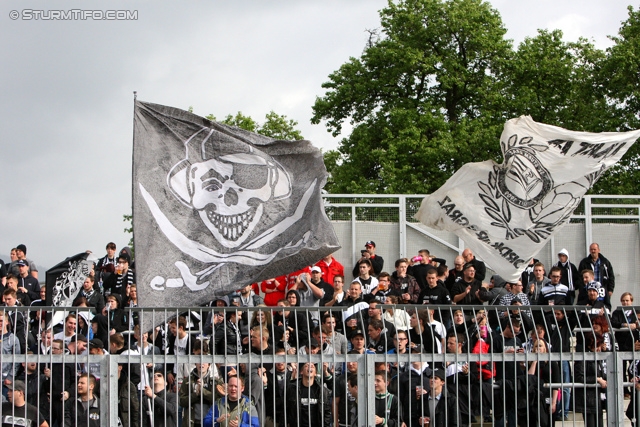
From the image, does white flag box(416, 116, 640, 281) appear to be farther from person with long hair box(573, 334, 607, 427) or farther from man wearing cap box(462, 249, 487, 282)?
man wearing cap box(462, 249, 487, 282)

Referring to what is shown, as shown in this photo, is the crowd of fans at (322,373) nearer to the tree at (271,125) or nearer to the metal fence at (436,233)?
the metal fence at (436,233)

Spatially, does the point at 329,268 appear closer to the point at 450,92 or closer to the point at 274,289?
the point at 274,289

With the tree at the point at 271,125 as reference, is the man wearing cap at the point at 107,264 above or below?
below

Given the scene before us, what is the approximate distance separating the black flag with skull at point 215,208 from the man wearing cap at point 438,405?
184 cm

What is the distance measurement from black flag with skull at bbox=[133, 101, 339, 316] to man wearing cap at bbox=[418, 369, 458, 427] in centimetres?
184

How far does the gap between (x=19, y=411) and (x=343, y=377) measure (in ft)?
10.8

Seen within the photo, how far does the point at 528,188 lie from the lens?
14.7 m

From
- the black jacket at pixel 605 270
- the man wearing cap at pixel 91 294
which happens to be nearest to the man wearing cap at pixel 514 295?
the black jacket at pixel 605 270

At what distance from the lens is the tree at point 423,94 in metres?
35.1

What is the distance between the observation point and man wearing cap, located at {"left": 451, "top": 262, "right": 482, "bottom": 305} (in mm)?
17344

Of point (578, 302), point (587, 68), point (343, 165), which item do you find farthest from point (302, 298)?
point (587, 68)

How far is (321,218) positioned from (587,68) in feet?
91.9

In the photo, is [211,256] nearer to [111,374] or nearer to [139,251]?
[139,251]

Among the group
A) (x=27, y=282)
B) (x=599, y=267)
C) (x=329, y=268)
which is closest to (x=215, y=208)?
(x=329, y=268)
